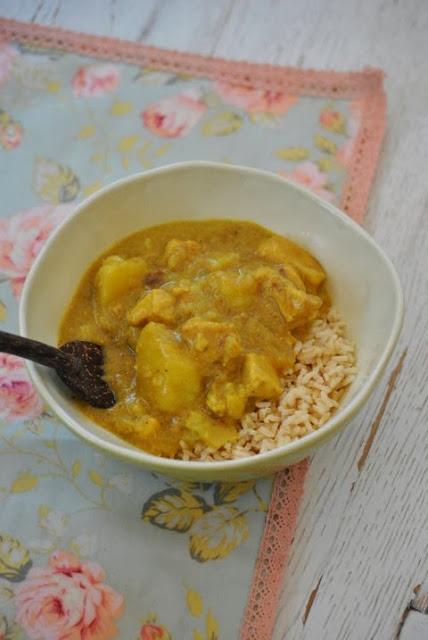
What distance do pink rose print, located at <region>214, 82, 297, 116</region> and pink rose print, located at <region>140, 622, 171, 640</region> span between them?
1.92 meters

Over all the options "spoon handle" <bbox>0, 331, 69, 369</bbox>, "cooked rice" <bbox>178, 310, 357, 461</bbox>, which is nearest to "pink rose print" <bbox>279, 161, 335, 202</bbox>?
"cooked rice" <bbox>178, 310, 357, 461</bbox>

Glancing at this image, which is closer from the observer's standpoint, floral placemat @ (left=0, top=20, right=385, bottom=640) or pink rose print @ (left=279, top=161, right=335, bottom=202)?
floral placemat @ (left=0, top=20, right=385, bottom=640)

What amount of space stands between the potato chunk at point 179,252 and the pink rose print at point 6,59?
1193 millimetres

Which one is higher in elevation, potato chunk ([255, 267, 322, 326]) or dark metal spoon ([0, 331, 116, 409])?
potato chunk ([255, 267, 322, 326])

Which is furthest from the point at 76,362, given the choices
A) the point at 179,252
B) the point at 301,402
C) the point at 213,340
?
the point at 301,402

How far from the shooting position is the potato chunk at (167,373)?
2.01 metres

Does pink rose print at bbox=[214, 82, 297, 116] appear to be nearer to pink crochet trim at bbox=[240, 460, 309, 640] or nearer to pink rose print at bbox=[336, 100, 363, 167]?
pink rose print at bbox=[336, 100, 363, 167]

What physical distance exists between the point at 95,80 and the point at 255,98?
653 mm

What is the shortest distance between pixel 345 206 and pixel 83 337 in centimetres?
111

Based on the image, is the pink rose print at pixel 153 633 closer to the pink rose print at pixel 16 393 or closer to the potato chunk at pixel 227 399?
the potato chunk at pixel 227 399

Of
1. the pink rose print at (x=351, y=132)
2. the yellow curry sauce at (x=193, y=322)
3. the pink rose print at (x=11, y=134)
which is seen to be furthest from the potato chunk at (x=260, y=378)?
the pink rose print at (x=11, y=134)

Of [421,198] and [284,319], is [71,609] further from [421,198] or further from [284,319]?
[421,198]

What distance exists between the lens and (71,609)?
2010 millimetres

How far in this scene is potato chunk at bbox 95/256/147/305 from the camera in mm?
2225
